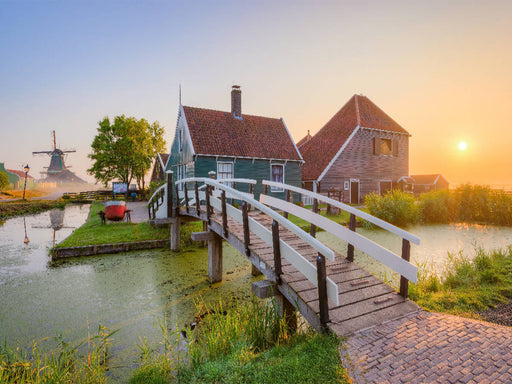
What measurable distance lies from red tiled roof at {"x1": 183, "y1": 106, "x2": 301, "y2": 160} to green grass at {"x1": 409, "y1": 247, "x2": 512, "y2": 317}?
12.8 meters

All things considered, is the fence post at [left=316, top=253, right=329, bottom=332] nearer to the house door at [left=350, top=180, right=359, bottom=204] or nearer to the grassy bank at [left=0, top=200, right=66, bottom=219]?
the house door at [left=350, top=180, right=359, bottom=204]

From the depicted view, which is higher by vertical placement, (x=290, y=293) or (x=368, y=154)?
(x=368, y=154)

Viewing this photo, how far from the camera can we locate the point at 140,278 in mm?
7309

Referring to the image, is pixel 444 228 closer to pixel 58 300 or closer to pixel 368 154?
pixel 368 154

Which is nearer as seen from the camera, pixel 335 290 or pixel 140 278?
pixel 335 290

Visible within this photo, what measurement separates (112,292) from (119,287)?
30cm

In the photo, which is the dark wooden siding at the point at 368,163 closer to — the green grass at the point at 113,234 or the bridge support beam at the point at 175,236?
the green grass at the point at 113,234

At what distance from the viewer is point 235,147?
1742cm

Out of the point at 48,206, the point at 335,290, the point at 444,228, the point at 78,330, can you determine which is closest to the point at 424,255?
the point at 444,228

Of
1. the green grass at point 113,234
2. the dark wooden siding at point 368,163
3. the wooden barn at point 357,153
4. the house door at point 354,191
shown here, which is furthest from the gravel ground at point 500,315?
the house door at point 354,191

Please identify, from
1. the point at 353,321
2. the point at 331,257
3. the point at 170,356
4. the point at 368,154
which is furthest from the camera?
the point at 368,154

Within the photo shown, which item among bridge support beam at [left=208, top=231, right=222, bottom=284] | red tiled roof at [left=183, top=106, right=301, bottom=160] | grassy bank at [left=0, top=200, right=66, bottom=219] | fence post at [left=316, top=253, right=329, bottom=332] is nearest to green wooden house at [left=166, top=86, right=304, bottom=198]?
red tiled roof at [left=183, top=106, right=301, bottom=160]

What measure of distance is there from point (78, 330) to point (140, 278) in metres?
2.48

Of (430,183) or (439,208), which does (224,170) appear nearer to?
(439,208)
